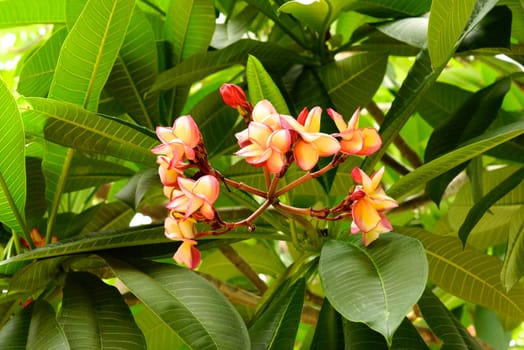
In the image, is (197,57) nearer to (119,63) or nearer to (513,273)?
(119,63)

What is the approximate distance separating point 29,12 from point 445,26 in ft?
2.07

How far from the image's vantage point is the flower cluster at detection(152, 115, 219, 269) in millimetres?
707

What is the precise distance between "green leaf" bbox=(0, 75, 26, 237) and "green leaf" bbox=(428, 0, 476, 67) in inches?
18.4

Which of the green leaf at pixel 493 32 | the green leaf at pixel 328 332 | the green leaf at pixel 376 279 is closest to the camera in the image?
the green leaf at pixel 376 279

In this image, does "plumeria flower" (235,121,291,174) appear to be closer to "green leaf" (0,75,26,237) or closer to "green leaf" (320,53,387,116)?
"green leaf" (0,75,26,237)

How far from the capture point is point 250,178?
116cm

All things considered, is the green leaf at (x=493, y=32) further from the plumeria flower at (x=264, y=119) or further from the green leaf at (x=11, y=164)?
the green leaf at (x=11, y=164)

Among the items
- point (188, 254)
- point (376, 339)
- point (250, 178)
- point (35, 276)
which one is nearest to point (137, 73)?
point (250, 178)

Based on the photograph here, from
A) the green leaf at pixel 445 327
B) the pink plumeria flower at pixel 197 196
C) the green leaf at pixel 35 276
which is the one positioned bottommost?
the green leaf at pixel 445 327

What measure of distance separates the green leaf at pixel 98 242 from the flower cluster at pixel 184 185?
0.56 ft

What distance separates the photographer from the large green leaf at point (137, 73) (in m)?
1.11

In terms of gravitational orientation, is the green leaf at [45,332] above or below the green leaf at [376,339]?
above

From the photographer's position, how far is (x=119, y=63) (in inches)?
44.3

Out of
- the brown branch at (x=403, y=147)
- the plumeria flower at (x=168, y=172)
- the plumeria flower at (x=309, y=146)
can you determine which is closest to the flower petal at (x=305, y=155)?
the plumeria flower at (x=309, y=146)
